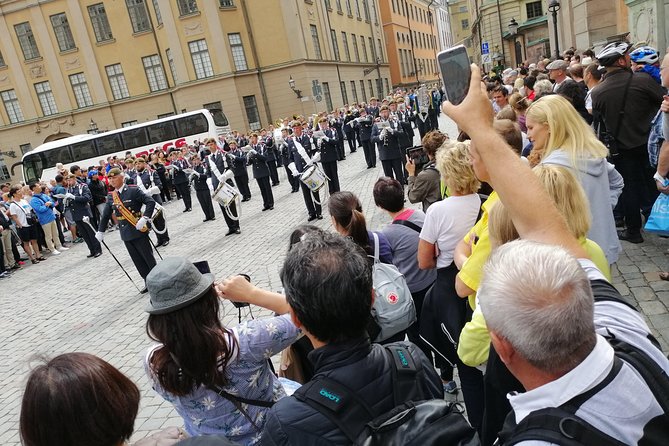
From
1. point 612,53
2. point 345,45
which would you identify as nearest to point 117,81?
point 345,45

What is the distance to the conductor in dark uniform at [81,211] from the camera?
479 inches

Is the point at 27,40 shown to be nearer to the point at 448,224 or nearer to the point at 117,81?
the point at 117,81

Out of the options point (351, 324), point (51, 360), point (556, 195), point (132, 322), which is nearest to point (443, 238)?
point (556, 195)

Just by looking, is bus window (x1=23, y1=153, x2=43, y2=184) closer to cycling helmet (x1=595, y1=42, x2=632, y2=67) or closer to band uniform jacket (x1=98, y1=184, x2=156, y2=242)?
band uniform jacket (x1=98, y1=184, x2=156, y2=242)

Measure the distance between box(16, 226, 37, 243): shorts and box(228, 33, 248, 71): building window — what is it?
23.1 m

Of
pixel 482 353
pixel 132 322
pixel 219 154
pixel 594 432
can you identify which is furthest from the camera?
pixel 219 154

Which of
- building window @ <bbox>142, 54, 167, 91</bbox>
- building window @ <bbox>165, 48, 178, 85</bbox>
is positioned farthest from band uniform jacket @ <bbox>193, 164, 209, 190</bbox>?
building window @ <bbox>142, 54, 167, 91</bbox>

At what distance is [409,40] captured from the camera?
66.6 meters

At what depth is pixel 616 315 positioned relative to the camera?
1.34 metres

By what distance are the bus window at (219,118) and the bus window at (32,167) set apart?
10.6 metres

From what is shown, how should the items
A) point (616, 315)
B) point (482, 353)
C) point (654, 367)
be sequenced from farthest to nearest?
point (482, 353) → point (616, 315) → point (654, 367)

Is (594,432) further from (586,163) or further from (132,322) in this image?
(132,322)

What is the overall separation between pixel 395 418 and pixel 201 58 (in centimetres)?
3467

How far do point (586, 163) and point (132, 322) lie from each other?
621 centimetres
